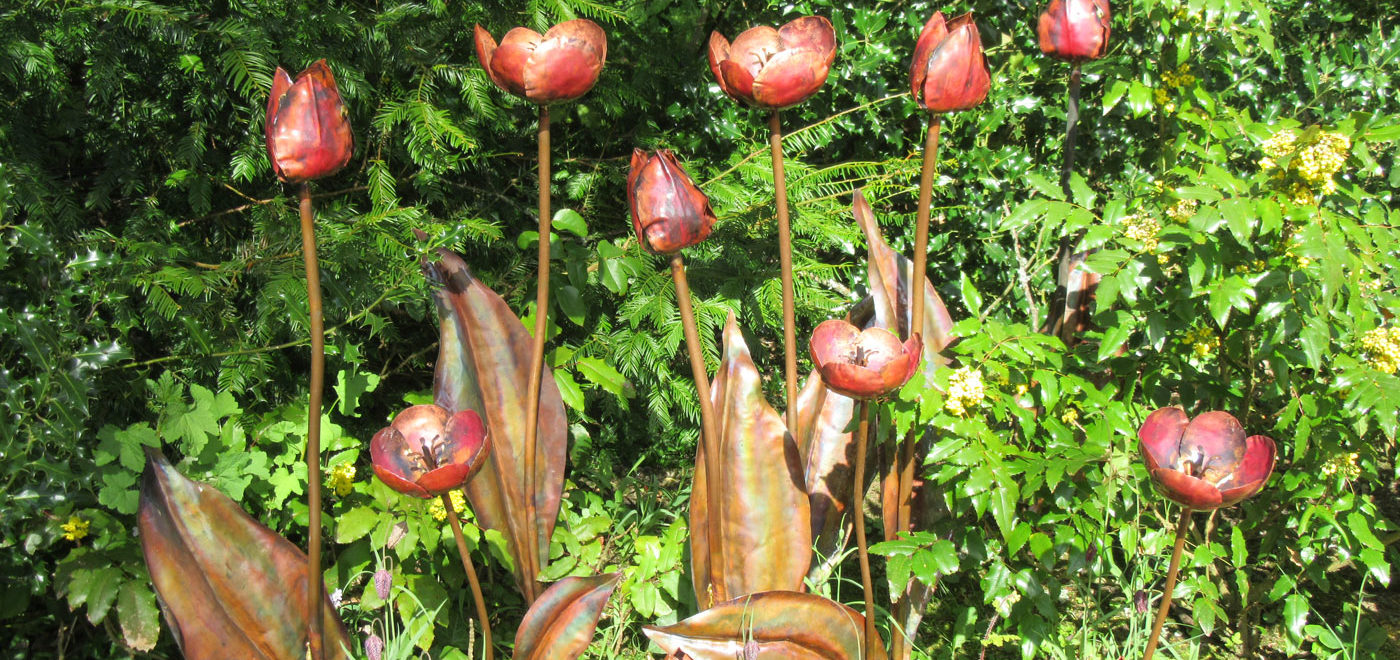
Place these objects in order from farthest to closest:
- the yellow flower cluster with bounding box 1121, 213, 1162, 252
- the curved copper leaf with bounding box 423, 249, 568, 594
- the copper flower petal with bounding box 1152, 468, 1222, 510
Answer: the curved copper leaf with bounding box 423, 249, 568, 594
the yellow flower cluster with bounding box 1121, 213, 1162, 252
the copper flower petal with bounding box 1152, 468, 1222, 510

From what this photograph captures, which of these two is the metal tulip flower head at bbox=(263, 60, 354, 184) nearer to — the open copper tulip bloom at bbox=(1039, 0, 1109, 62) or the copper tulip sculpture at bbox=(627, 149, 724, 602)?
the copper tulip sculpture at bbox=(627, 149, 724, 602)

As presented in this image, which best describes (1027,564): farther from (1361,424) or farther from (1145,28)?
(1145,28)

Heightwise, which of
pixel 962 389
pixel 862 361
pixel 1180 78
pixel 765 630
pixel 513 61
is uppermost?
pixel 513 61

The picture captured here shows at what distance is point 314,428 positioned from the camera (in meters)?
1.62

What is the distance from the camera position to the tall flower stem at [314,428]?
1549 mm

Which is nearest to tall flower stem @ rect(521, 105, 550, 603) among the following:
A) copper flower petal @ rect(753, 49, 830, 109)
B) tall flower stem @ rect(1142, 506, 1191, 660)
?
copper flower petal @ rect(753, 49, 830, 109)

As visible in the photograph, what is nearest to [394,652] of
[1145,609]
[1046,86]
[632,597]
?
[632,597]

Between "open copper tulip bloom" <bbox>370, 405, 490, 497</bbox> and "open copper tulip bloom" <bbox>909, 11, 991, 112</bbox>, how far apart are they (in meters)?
0.92

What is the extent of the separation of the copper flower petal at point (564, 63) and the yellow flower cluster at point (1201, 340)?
1.29m

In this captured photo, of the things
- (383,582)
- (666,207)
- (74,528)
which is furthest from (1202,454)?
(74,528)

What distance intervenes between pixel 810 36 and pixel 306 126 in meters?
0.85

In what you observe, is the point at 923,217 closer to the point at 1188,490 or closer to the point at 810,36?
the point at 810,36

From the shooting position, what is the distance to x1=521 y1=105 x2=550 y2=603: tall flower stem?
5.74ft

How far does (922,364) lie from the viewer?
179 centimetres
